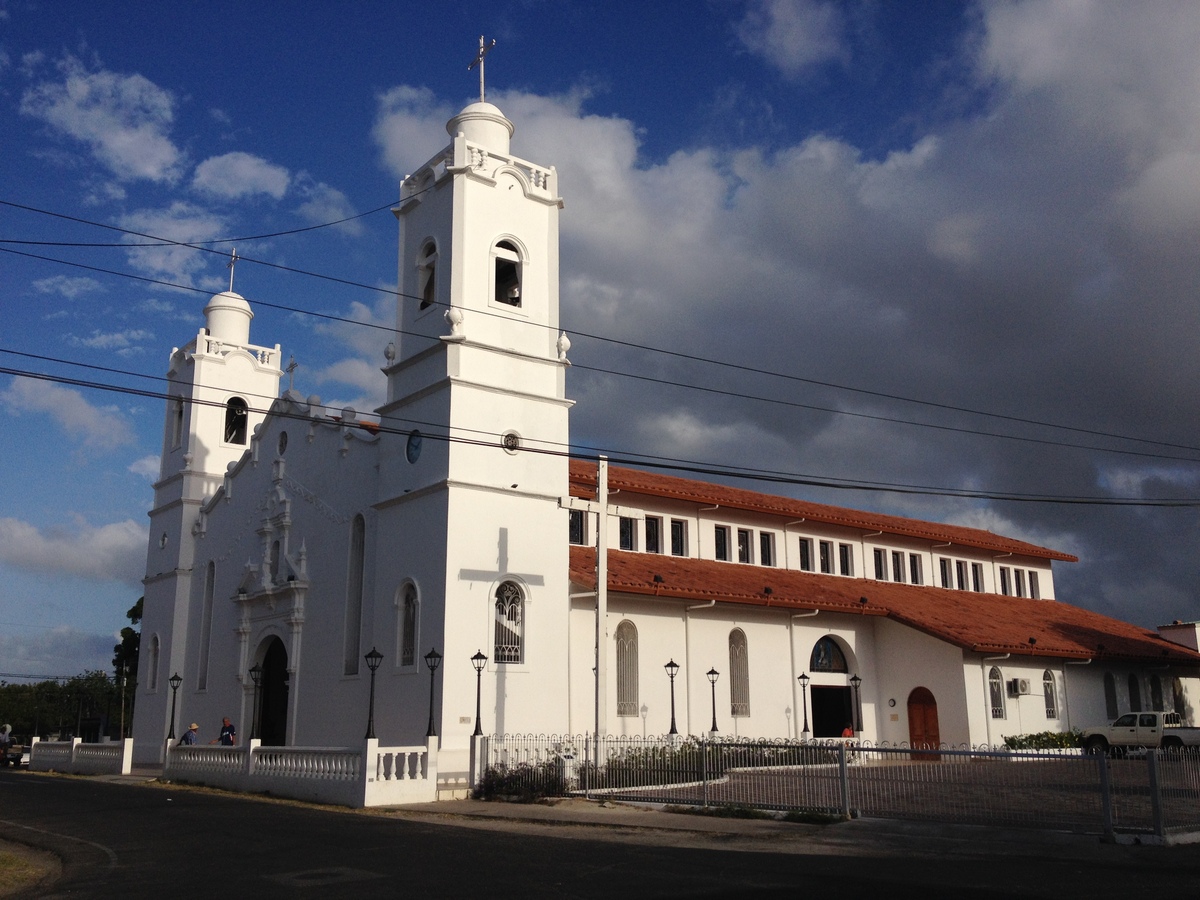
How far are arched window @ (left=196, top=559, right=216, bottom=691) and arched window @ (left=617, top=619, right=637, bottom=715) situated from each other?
15.2 meters

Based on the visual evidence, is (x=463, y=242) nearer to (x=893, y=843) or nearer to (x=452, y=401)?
(x=452, y=401)

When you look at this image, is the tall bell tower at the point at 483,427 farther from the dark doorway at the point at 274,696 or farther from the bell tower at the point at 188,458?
Answer: the bell tower at the point at 188,458

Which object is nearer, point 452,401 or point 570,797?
point 570,797

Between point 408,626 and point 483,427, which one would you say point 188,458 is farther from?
point 483,427

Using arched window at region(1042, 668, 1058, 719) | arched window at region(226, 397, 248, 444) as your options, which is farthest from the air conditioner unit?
arched window at region(226, 397, 248, 444)

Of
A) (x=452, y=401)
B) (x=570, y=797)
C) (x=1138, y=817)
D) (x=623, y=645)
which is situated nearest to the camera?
(x=1138, y=817)

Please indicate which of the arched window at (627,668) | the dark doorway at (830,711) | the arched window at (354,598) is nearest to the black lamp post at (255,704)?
the arched window at (354,598)

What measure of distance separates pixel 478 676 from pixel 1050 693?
2409 cm

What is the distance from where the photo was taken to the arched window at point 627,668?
2823cm

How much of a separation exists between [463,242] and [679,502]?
11.6 meters

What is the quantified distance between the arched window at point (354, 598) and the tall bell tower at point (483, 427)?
1.99 metres

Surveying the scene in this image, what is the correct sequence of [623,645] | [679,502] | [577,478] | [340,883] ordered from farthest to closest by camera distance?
[679,502]
[577,478]
[623,645]
[340,883]

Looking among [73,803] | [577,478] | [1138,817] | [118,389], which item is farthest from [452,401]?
[1138,817]

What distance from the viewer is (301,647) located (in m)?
30.0
